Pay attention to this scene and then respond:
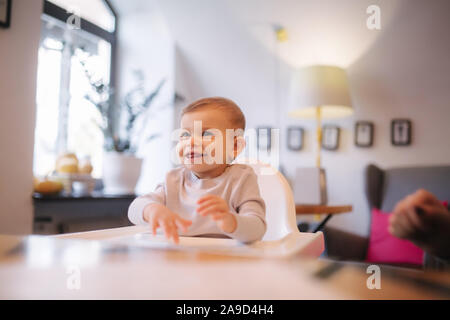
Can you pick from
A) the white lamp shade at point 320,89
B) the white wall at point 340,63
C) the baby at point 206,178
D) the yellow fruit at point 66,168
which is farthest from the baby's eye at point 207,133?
the white wall at point 340,63

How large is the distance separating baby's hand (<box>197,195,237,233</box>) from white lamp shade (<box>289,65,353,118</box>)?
3.98 ft

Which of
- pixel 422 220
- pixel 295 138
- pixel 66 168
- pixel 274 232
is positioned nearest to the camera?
pixel 422 220

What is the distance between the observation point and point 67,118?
1535 millimetres

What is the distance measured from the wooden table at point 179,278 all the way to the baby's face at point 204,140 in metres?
0.24

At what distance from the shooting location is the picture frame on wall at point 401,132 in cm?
155

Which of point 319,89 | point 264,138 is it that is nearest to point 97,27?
point 264,138

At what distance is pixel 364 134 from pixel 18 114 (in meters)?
1.43

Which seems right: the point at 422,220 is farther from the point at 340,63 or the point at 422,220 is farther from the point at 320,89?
the point at 340,63

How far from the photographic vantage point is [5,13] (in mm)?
855

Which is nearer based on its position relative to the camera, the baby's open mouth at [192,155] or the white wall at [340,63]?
the baby's open mouth at [192,155]

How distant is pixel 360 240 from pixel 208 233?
3.57ft

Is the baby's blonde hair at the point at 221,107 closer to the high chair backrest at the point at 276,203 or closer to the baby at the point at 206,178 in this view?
the baby at the point at 206,178

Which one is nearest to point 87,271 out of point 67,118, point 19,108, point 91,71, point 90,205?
point 19,108

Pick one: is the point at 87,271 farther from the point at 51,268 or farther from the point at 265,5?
the point at 265,5
